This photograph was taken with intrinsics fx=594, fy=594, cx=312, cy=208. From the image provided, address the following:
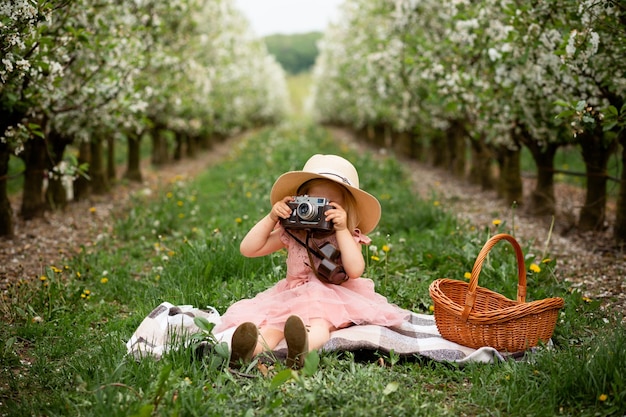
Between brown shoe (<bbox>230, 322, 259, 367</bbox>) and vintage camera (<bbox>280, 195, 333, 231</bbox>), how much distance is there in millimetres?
802

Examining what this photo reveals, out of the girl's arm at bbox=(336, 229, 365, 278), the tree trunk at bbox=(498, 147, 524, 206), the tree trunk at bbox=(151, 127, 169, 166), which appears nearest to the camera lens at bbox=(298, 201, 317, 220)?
the girl's arm at bbox=(336, 229, 365, 278)

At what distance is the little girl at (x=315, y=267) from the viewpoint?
4031mm

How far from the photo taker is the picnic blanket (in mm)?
3808

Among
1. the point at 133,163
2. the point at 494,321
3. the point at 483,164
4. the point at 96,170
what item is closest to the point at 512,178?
the point at 483,164

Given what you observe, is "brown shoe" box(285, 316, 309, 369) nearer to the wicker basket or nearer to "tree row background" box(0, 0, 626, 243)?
the wicker basket

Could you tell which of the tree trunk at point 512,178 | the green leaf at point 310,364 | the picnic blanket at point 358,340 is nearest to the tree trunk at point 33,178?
the picnic blanket at point 358,340

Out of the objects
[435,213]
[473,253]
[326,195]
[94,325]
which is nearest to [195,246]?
[94,325]

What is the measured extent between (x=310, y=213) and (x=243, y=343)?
963 millimetres

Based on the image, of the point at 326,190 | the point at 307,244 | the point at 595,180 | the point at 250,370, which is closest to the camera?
the point at 250,370

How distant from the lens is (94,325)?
4754 millimetres

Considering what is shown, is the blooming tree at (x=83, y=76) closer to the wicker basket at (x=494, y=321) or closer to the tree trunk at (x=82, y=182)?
the tree trunk at (x=82, y=182)

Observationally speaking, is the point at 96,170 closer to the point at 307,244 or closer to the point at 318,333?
the point at 307,244

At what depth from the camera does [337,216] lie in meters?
4.03

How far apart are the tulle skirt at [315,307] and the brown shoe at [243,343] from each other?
1.29 ft
